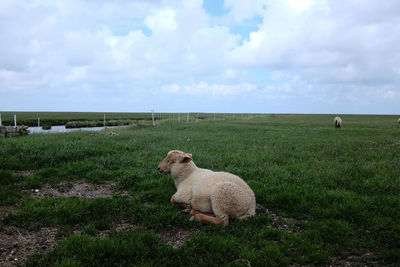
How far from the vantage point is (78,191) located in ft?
26.9

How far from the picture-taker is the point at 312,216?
652 cm

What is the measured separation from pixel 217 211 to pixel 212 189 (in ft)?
1.54

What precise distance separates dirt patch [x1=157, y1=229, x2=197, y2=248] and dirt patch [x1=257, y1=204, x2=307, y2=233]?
176 cm

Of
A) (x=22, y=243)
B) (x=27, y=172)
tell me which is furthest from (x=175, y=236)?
(x=27, y=172)

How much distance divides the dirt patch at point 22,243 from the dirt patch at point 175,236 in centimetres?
197

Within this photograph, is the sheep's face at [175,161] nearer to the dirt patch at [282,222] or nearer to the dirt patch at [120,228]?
the dirt patch at [120,228]

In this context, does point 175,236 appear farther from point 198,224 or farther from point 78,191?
point 78,191

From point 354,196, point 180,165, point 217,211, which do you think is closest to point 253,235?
point 217,211

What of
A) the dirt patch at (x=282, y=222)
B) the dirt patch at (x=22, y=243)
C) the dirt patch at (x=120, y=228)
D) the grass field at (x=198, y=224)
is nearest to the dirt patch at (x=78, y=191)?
the grass field at (x=198, y=224)

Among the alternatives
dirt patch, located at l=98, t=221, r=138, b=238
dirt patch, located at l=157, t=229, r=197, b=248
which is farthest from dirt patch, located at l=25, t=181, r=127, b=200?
dirt patch, located at l=157, t=229, r=197, b=248

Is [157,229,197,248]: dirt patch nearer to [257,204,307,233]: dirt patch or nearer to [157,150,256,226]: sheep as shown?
[157,150,256,226]: sheep

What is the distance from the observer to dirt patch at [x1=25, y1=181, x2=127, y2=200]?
25.5 feet

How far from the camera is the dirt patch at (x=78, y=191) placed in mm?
7783

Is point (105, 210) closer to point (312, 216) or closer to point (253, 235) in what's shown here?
point (253, 235)
